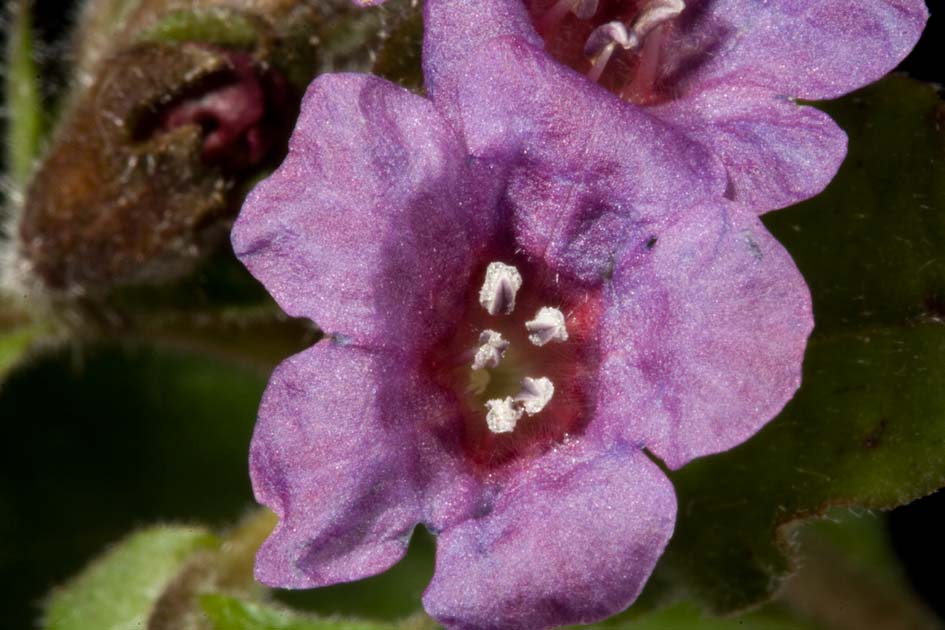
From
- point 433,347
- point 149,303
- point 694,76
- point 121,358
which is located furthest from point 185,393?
point 694,76

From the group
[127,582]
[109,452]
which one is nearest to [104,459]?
[109,452]

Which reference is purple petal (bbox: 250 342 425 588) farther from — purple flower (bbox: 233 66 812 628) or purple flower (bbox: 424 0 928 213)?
purple flower (bbox: 424 0 928 213)

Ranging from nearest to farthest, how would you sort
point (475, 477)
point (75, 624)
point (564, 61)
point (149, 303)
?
point (475, 477) < point (564, 61) < point (75, 624) < point (149, 303)

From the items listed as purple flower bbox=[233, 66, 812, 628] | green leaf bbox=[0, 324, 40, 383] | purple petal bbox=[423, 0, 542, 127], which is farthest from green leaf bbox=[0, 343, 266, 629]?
purple petal bbox=[423, 0, 542, 127]

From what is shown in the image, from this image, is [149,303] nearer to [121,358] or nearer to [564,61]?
[121,358]

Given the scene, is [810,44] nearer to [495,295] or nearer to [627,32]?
[627,32]
